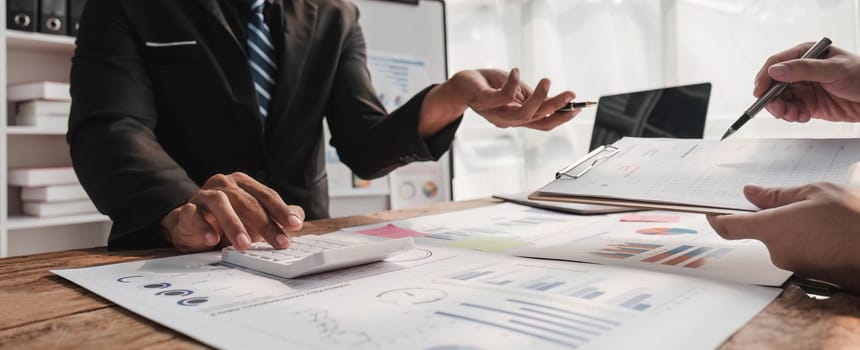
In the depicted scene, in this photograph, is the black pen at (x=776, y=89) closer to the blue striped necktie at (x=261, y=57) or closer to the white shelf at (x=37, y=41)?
the blue striped necktie at (x=261, y=57)

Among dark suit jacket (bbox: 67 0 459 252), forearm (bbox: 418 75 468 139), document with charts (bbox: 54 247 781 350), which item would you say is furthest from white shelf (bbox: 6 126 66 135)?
document with charts (bbox: 54 247 781 350)

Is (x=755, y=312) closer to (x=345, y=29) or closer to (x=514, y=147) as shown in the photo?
(x=345, y=29)

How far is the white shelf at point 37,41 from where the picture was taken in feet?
6.56

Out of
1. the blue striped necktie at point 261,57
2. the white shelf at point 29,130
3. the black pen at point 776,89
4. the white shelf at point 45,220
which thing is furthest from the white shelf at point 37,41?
the black pen at point 776,89

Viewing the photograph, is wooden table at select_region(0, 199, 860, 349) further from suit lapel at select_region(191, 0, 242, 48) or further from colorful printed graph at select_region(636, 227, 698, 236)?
suit lapel at select_region(191, 0, 242, 48)

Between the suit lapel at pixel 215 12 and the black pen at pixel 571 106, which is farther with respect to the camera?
the suit lapel at pixel 215 12

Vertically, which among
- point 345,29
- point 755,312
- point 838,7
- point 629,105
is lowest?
point 755,312

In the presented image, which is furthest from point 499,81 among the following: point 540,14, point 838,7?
point 540,14

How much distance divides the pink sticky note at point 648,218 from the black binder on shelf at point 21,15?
210 centimetres

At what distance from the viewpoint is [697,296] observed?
437 mm

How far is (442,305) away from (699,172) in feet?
1.19

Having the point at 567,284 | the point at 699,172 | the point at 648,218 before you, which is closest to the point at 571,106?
the point at 648,218

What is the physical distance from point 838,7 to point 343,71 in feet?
5.51

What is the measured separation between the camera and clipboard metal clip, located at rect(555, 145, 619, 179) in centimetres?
69
